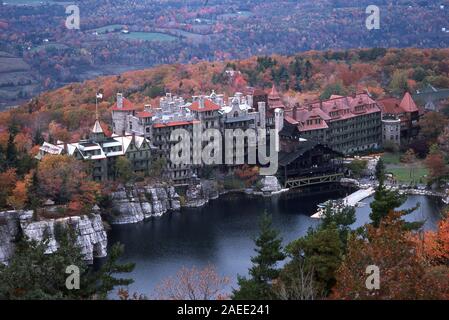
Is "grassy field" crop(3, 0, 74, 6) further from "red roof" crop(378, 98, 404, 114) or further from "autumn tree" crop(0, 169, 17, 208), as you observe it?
"autumn tree" crop(0, 169, 17, 208)

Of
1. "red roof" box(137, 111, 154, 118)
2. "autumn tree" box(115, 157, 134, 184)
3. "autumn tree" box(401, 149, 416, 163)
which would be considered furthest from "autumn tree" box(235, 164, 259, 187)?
"autumn tree" box(401, 149, 416, 163)

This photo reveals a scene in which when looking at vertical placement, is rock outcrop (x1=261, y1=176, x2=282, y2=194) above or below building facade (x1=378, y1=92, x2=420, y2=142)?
below

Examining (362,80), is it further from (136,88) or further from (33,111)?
(33,111)

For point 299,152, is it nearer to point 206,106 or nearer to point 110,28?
point 206,106

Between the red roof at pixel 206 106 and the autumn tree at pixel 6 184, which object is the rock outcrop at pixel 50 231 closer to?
the autumn tree at pixel 6 184

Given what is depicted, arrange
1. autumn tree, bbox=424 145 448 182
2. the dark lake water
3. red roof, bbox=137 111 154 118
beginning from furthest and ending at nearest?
1. red roof, bbox=137 111 154 118
2. autumn tree, bbox=424 145 448 182
3. the dark lake water

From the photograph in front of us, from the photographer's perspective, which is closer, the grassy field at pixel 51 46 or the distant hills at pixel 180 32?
the distant hills at pixel 180 32

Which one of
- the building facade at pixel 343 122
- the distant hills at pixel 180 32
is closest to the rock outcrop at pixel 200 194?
the building facade at pixel 343 122
